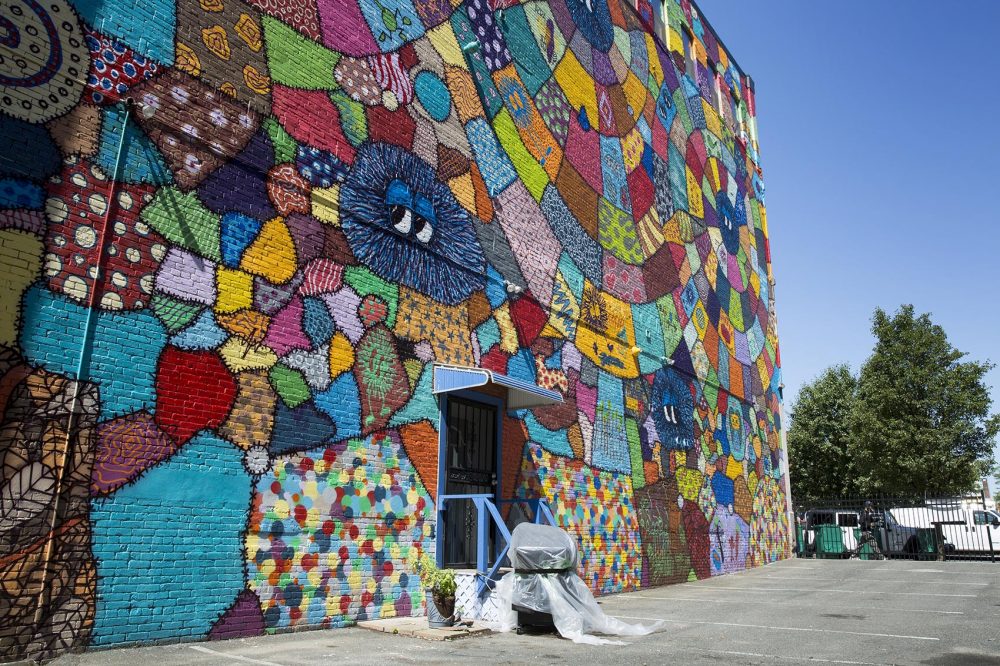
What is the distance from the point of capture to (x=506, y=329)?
11125 mm

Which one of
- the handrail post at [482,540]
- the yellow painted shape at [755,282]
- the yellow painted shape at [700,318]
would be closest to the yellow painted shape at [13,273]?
the handrail post at [482,540]

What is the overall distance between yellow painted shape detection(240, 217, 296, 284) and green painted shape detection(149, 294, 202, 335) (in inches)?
31.5

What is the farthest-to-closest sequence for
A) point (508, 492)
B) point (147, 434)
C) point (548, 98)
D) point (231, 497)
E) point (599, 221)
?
point (599, 221) → point (548, 98) → point (508, 492) → point (231, 497) → point (147, 434)

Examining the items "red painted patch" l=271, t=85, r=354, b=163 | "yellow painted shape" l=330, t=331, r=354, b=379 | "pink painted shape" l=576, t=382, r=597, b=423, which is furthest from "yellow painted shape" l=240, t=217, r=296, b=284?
"pink painted shape" l=576, t=382, r=597, b=423

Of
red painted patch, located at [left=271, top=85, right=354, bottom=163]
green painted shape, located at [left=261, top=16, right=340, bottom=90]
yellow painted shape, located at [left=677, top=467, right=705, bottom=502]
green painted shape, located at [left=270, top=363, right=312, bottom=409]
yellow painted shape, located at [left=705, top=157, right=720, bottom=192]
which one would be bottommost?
yellow painted shape, located at [left=677, top=467, right=705, bottom=502]

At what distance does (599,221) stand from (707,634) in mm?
8473

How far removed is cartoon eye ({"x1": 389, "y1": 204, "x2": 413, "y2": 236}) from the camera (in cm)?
938

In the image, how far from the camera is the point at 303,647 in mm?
6508

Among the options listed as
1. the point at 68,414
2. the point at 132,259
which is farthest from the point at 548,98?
the point at 68,414

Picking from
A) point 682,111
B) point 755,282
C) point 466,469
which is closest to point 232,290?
point 466,469

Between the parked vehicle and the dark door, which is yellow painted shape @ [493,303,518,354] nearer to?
the dark door

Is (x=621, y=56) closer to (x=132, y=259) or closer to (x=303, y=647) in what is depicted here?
(x=132, y=259)

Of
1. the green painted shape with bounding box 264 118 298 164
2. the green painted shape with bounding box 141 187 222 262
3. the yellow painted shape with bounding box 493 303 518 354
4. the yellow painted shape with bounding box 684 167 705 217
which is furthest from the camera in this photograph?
the yellow painted shape with bounding box 684 167 705 217

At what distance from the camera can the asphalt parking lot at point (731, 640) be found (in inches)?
241
